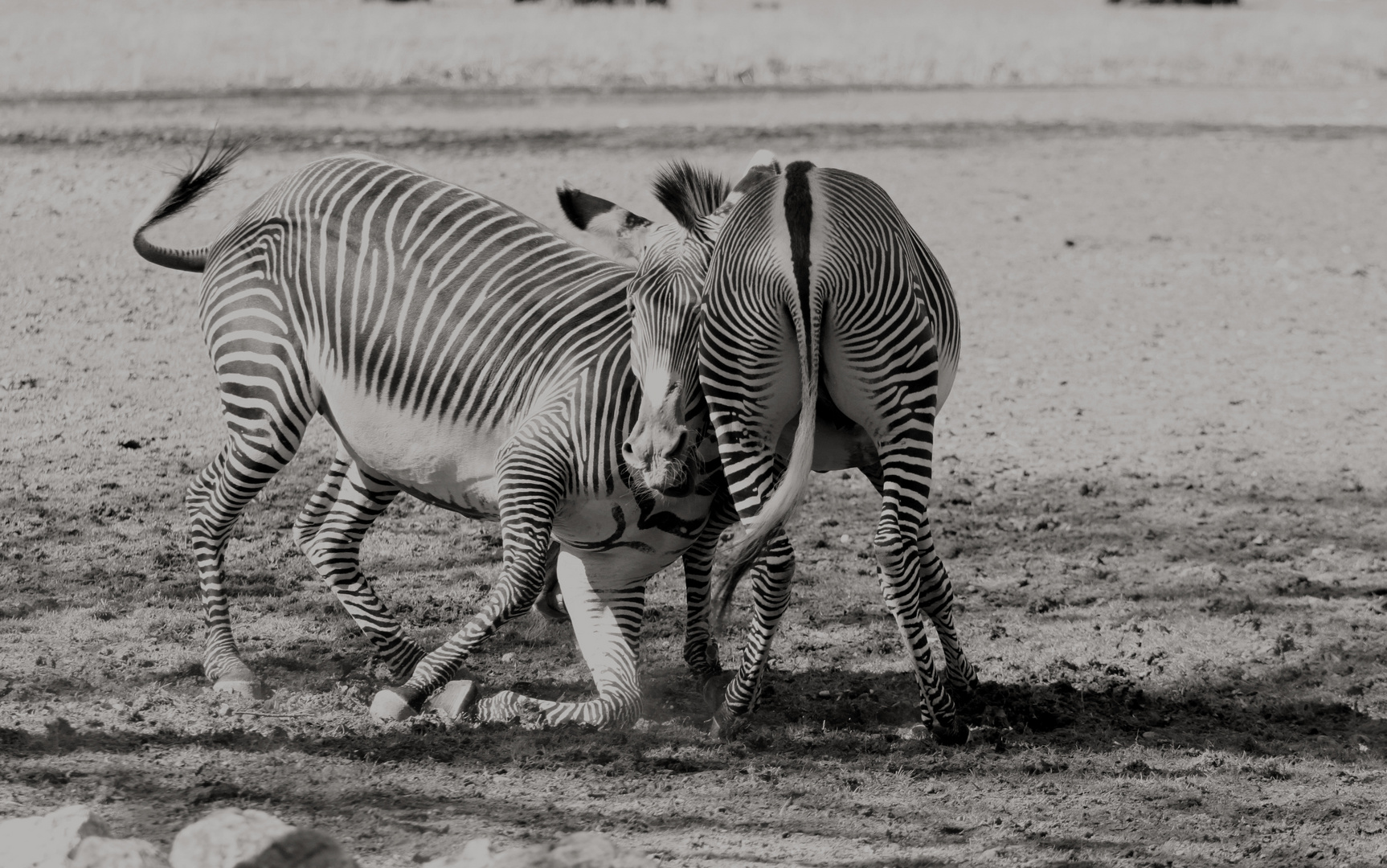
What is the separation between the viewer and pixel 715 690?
17.8ft

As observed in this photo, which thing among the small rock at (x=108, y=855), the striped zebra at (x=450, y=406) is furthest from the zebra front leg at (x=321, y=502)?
the small rock at (x=108, y=855)

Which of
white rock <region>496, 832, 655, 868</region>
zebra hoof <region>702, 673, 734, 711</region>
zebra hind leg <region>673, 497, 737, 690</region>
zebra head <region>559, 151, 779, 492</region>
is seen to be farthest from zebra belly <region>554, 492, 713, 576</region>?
white rock <region>496, 832, 655, 868</region>

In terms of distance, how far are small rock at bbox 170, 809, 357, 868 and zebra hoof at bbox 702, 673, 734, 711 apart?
231 cm

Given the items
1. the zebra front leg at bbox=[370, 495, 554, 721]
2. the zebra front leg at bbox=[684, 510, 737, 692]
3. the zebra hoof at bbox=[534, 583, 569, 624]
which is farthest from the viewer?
the zebra hoof at bbox=[534, 583, 569, 624]

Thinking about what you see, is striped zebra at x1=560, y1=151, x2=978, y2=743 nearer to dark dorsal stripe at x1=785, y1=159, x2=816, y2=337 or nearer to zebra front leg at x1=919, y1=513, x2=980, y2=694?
dark dorsal stripe at x1=785, y1=159, x2=816, y2=337

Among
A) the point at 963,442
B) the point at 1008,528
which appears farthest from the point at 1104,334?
the point at 1008,528

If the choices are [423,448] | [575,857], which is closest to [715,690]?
[423,448]

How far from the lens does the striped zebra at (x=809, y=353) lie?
4.79 meters

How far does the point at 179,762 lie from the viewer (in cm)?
462

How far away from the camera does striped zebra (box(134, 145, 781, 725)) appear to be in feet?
16.5

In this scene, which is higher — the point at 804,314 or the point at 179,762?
the point at 804,314

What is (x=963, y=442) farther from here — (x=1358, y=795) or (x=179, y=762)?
(x=179, y=762)

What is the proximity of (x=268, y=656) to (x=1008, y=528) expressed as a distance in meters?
3.47

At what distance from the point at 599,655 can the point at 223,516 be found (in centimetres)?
151
